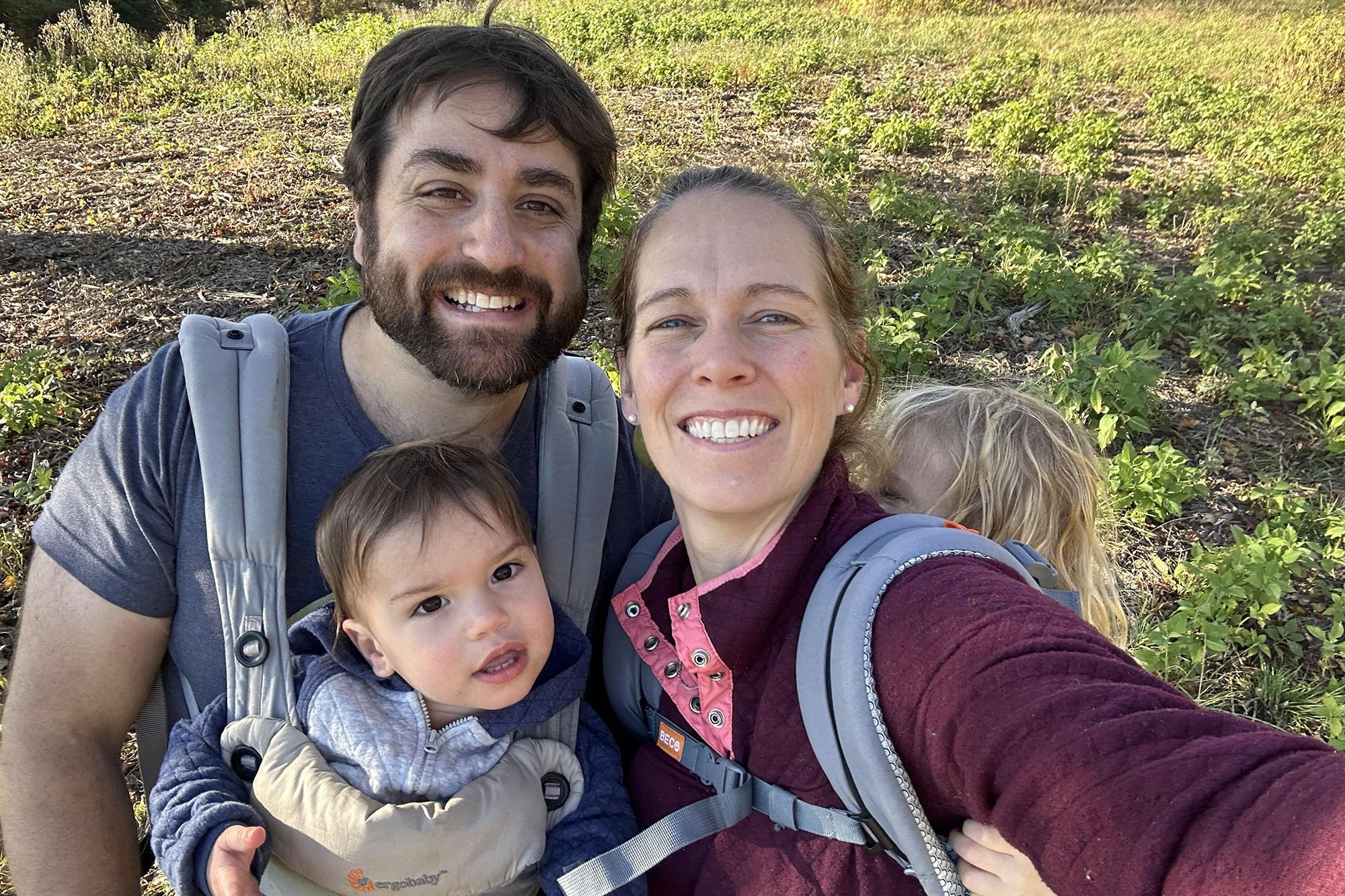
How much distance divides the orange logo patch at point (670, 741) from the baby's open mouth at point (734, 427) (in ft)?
2.08

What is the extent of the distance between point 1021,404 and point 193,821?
2.52 meters

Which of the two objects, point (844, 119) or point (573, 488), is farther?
point (844, 119)

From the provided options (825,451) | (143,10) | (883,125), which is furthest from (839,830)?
(143,10)

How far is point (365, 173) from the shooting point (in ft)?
8.71

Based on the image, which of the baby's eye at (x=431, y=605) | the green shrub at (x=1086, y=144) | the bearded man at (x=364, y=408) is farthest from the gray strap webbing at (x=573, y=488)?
the green shrub at (x=1086, y=144)

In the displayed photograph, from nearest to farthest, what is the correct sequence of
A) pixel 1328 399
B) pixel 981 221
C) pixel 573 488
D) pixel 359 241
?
pixel 573 488, pixel 359 241, pixel 1328 399, pixel 981 221

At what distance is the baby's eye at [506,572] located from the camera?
6.81ft

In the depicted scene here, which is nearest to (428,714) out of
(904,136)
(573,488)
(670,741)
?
(670,741)

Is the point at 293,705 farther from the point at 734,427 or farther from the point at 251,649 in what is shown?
the point at 734,427

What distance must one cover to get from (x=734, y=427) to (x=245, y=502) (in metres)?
1.21

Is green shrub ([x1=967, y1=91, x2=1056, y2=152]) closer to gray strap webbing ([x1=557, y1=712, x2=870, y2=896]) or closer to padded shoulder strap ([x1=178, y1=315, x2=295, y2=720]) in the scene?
padded shoulder strap ([x1=178, y1=315, x2=295, y2=720])

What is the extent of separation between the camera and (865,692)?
138 centimetres

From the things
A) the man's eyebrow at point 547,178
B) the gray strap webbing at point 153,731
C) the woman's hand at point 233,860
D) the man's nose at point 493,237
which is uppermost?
the man's eyebrow at point 547,178

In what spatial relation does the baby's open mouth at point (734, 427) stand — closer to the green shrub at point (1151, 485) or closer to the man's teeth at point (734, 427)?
the man's teeth at point (734, 427)
